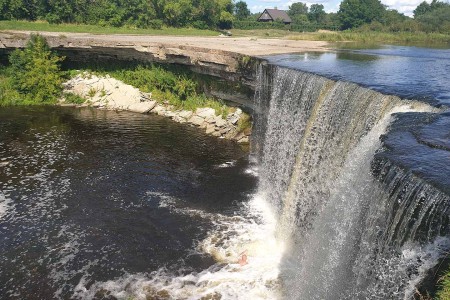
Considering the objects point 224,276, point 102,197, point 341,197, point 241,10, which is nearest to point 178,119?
point 102,197

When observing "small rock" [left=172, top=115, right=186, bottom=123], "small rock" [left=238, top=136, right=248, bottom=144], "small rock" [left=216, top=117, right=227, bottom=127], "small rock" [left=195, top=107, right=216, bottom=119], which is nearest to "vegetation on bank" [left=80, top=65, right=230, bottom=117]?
"small rock" [left=195, top=107, right=216, bottom=119]

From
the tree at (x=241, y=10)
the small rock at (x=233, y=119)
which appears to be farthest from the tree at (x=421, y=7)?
the small rock at (x=233, y=119)

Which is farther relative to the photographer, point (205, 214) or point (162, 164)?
point (162, 164)

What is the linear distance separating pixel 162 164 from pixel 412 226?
52.3 ft

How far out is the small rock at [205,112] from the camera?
28.3 m

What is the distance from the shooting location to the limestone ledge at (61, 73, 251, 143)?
1059 inches

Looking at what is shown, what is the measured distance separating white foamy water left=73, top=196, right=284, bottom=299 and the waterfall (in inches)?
28.1

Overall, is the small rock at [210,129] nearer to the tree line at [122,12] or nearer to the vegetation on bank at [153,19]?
the vegetation on bank at [153,19]

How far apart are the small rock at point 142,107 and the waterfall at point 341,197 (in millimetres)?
12825

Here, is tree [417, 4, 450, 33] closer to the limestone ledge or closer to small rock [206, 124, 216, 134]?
the limestone ledge

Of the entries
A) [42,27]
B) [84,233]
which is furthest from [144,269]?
[42,27]

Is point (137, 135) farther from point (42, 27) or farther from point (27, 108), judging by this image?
point (42, 27)

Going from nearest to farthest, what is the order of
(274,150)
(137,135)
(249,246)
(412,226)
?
(412,226) < (249,246) < (274,150) < (137,135)

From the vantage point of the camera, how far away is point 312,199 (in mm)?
15445
